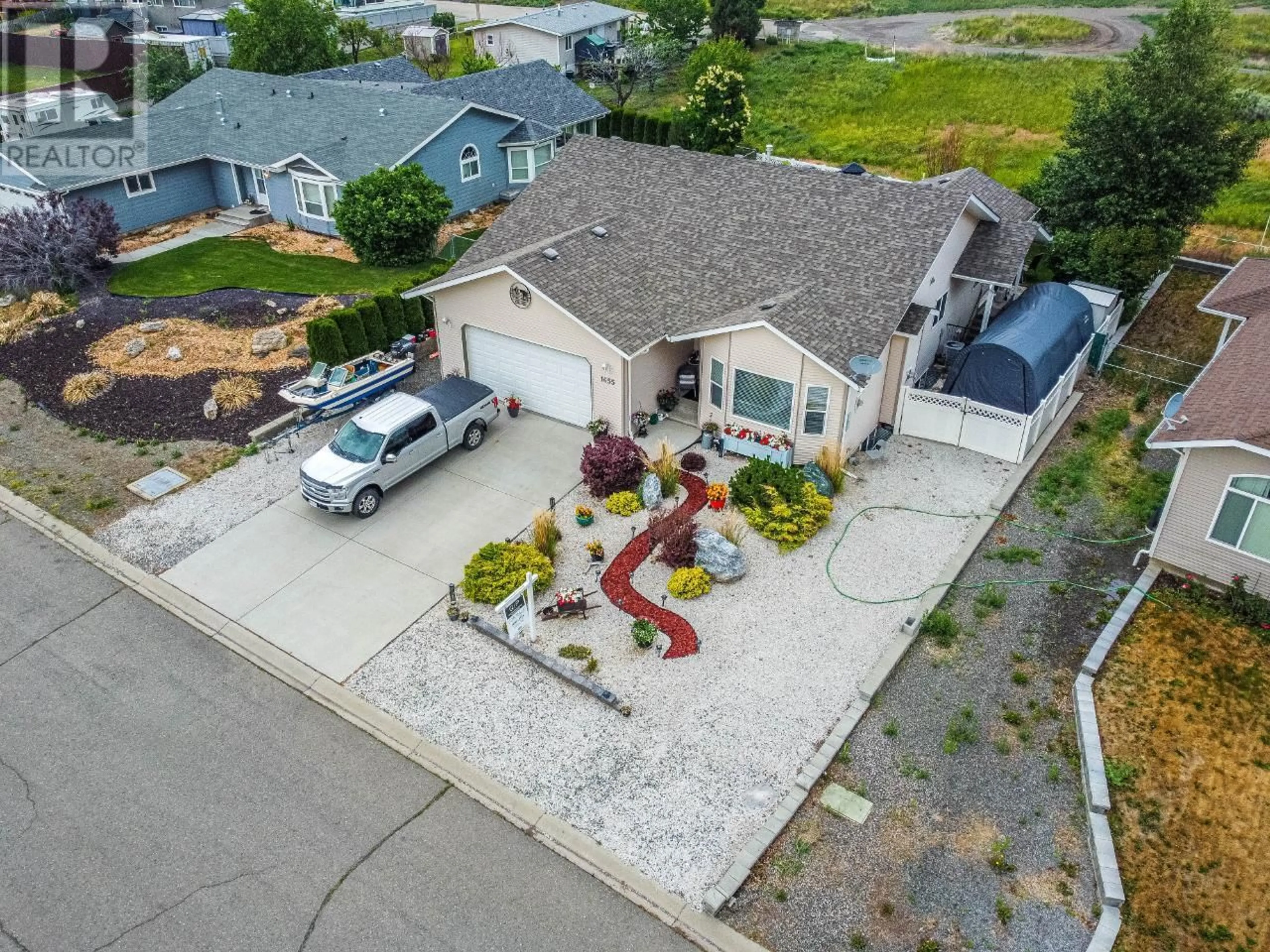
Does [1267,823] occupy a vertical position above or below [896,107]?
below

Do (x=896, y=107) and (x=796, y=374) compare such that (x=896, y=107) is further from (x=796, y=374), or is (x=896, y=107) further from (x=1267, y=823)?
(x=1267, y=823)

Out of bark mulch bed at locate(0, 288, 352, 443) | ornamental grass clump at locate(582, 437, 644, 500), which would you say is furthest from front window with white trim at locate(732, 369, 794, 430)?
bark mulch bed at locate(0, 288, 352, 443)

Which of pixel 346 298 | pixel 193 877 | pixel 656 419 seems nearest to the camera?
pixel 193 877

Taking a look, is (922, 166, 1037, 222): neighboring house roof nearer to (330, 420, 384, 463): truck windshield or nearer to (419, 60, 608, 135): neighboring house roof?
(330, 420, 384, 463): truck windshield

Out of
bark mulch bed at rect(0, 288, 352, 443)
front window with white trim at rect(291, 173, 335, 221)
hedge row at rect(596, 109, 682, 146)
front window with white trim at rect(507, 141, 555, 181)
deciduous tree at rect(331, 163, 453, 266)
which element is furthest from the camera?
hedge row at rect(596, 109, 682, 146)

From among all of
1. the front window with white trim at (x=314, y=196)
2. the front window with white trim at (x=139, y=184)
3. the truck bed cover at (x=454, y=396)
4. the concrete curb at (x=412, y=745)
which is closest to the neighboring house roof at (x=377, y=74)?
the front window with white trim at (x=314, y=196)

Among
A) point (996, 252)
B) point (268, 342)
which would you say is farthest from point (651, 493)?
point (268, 342)

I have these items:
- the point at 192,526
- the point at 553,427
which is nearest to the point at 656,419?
the point at 553,427

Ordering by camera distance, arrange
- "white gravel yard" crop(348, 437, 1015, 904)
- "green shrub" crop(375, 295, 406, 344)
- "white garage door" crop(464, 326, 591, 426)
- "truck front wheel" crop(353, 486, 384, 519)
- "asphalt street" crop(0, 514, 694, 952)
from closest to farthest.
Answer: "asphalt street" crop(0, 514, 694, 952)
"white gravel yard" crop(348, 437, 1015, 904)
"truck front wheel" crop(353, 486, 384, 519)
"white garage door" crop(464, 326, 591, 426)
"green shrub" crop(375, 295, 406, 344)
